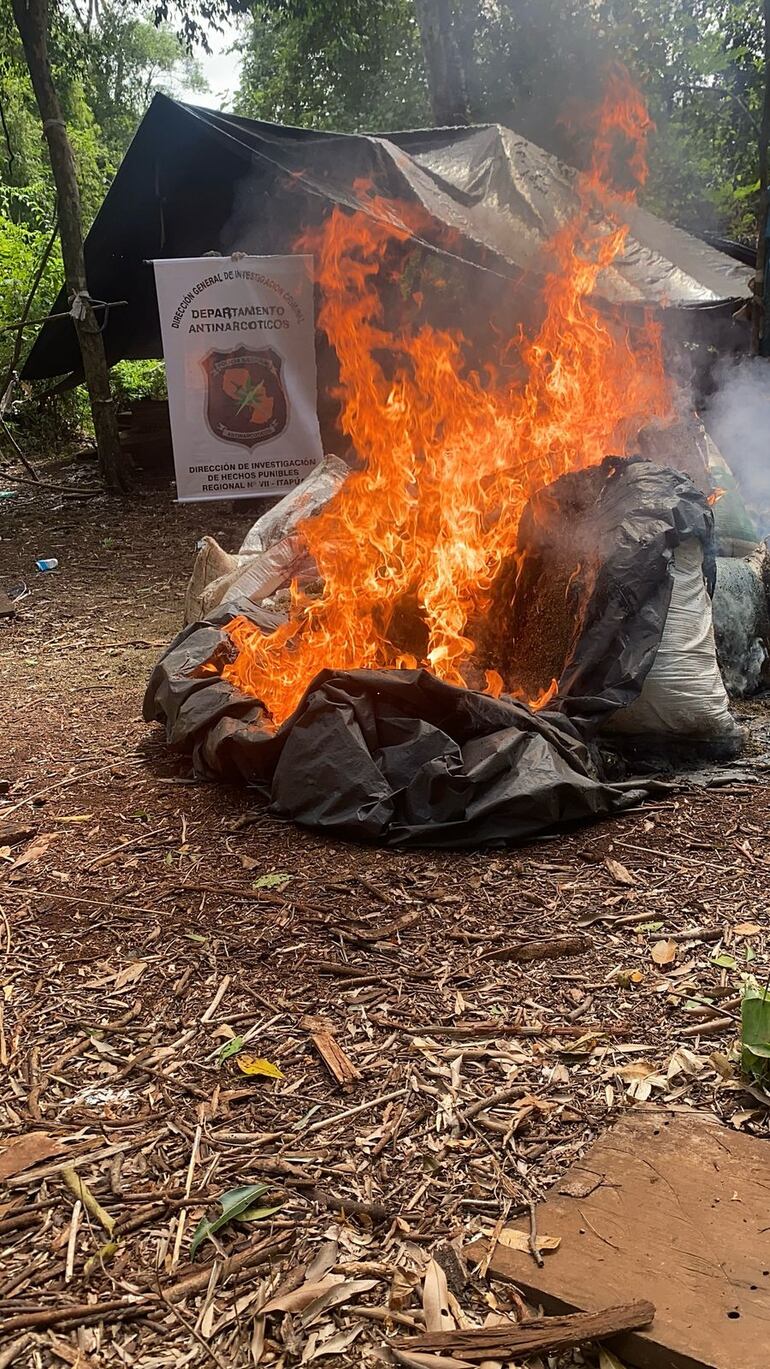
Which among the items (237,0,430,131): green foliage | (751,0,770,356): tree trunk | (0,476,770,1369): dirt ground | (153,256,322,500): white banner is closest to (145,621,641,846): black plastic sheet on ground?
(0,476,770,1369): dirt ground

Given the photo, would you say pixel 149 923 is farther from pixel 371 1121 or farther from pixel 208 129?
pixel 208 129

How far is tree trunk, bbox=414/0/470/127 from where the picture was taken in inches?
516

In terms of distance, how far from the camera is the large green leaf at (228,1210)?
6.89 ft

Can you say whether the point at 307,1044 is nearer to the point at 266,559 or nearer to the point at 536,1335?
the point at 536,1335

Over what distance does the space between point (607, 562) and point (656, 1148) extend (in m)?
2.71

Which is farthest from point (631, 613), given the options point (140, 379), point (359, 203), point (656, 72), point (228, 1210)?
point (140, 379)

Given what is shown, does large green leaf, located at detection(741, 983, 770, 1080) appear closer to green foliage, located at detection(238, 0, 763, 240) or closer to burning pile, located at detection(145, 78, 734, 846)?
burning pile, located at detection(145, 78, 734, 846)

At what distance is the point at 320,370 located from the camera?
952 centimetres

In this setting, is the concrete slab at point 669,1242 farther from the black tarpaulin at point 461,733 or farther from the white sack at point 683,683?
the white sack at point 683,683

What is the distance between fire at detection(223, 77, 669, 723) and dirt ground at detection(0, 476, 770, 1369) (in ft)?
3.32

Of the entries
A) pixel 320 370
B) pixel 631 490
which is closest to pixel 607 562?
pixel 631 490

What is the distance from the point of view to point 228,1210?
2158mm

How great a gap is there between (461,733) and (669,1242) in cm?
239

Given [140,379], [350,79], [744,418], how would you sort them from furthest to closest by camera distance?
[140,379]
[350,79]
[744,418]
